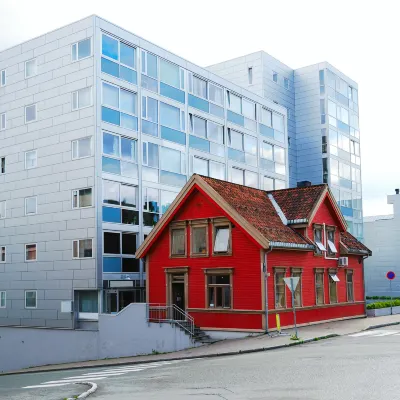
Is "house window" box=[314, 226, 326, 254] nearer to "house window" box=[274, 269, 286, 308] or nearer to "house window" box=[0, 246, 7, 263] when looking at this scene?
"house window" box=[274, 269, 286, 308]

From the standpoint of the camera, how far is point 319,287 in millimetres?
32969

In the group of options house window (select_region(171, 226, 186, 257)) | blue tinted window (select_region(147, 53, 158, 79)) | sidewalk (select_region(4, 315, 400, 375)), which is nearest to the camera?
sidewalk (select_region(4, 315, 400, 375))

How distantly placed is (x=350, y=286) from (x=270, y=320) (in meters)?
10.2

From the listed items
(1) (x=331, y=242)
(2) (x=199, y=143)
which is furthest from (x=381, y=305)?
(2) (x=199, y=143)

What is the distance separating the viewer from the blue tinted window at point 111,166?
3503 centimetres

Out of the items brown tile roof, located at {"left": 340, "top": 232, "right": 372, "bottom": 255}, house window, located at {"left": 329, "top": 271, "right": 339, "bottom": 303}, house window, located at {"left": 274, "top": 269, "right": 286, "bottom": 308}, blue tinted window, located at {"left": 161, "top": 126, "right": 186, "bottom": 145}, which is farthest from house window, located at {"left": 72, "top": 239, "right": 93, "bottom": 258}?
brown tile roof, located at {"left": 340, "top": 232, "right": 372, "bottom": 255}

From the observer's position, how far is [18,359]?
3647cm

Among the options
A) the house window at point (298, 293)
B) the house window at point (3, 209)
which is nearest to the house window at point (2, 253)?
the house window at point (3, 209)

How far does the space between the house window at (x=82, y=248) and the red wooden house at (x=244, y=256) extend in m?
3.58

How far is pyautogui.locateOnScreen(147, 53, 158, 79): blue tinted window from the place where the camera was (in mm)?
38375

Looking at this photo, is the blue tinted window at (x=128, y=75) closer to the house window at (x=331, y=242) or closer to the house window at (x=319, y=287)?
the house window at (x=331, y=242)

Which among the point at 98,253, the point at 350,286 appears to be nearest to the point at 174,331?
the point at 98,253

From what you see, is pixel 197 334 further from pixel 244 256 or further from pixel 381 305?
pixel 381 305

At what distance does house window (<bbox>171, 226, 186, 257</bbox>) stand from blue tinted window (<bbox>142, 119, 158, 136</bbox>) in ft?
28.6
